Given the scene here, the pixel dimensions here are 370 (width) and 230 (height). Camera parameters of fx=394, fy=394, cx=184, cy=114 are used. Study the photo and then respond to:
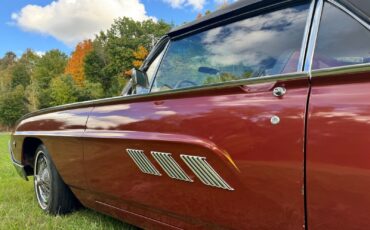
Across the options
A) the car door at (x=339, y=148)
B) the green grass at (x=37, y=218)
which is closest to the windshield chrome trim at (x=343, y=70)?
the car door at (x=339, y=148)

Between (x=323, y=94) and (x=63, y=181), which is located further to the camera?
(x=63, y=181)

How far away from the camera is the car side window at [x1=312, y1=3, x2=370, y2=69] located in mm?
1606

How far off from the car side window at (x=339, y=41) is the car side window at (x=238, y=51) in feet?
0.39

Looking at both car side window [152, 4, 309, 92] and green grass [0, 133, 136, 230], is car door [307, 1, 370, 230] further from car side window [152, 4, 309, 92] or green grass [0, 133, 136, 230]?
green grass [0, 133, 136, 230]

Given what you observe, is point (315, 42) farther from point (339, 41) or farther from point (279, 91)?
point (279, 91)

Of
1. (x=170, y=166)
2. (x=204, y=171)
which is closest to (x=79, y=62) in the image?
(x=170, y=166)

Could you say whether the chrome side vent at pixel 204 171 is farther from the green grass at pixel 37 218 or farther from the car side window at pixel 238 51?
the green grass at pixel 37 218

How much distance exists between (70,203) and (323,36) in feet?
9.38

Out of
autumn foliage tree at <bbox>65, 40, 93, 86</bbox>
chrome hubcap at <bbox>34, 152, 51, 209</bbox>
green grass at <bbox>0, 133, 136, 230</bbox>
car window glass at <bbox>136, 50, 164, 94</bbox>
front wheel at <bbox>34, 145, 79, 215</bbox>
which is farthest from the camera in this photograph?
autumn foliage tree at <bbox>65, 40, 93, 86</bbox>

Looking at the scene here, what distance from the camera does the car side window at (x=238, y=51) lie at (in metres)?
1.91

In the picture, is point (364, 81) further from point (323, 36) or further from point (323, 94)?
point (323, 36)

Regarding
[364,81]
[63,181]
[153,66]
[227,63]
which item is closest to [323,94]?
[364,81]

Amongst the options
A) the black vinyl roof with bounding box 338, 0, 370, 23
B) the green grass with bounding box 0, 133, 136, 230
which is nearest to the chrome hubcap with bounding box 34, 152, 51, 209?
the green grass with bounding box 0, 133, 136, 230

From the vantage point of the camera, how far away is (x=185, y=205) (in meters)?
2.04
